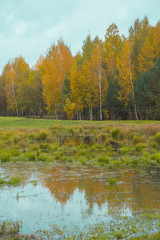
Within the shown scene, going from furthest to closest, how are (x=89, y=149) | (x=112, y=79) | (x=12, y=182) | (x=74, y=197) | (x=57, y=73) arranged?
(x=57, y=73), (x=112, y=79), (x=89, y=149), (x=12, y=182), (x=74, y=197)

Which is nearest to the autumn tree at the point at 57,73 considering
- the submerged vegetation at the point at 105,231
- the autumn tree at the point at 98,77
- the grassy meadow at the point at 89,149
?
the autumn tree at the point at 98,77

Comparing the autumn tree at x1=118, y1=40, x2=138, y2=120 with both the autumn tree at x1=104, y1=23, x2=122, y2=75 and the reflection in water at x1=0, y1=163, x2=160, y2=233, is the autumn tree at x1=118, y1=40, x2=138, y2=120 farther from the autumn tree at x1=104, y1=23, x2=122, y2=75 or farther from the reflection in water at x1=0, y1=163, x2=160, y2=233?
the reflection in water at x1=0, y1=163, x2=160, y2=233

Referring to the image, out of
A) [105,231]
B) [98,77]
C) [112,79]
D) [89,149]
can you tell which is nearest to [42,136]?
[89,149]

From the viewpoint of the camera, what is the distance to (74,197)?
5500mm

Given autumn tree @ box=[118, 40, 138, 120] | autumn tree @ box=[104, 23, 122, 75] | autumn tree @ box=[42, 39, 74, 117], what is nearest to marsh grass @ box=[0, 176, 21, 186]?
autumn tree @ box=[118, 40, 138, 120]

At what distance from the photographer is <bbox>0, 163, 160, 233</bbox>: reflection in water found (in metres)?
4.47

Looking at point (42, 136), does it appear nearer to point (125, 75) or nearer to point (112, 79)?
point (112, 79)

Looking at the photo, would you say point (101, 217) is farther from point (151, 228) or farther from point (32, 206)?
point (32, 206)

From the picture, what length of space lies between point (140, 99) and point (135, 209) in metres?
28.2

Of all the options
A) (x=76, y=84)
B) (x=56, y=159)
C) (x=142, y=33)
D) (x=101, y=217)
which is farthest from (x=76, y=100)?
(x=101, y=217)

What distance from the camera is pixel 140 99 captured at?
1253 inches

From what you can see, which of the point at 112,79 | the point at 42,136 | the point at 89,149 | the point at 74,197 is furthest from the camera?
the point at 112,79

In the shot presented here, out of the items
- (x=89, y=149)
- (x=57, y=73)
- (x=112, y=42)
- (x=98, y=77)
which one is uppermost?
(x=112, y=42)

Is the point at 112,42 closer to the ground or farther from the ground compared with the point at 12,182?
farther from the ground
